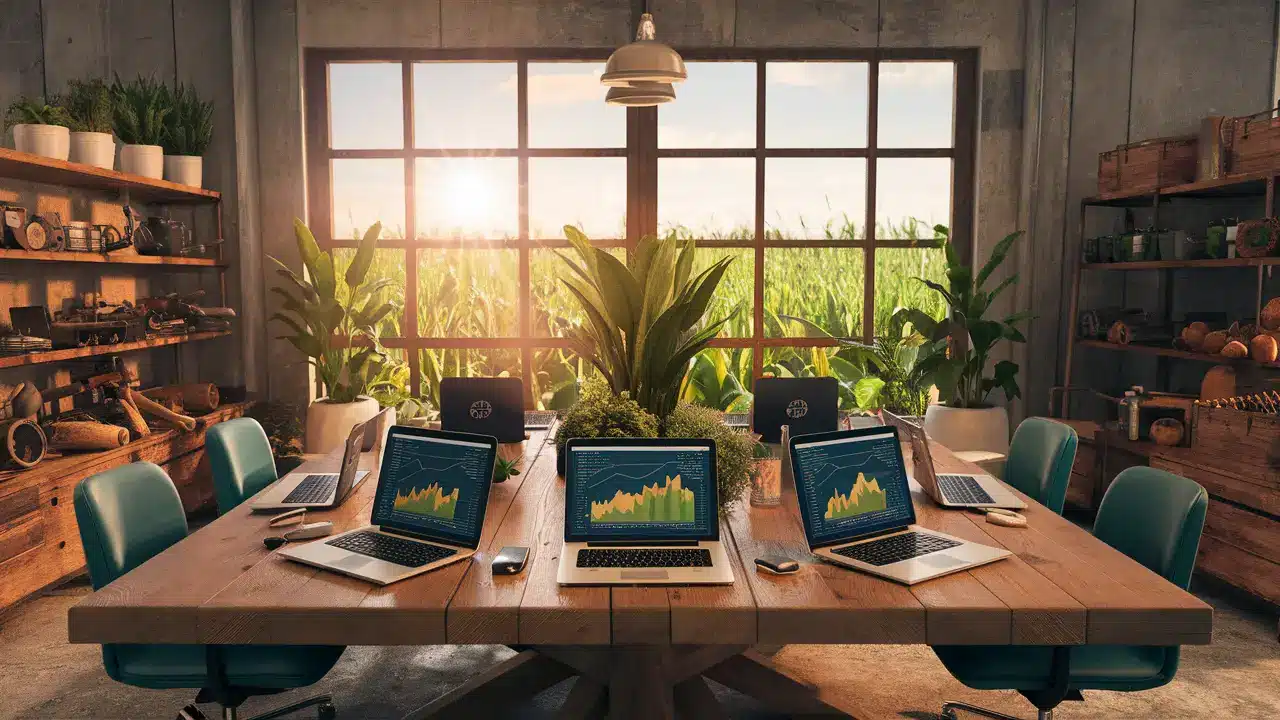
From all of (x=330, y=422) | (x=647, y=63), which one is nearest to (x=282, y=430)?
(x=330, y=422)

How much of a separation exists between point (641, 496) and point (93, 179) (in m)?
4.11

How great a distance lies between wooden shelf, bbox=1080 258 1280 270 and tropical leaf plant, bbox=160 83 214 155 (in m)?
5.39

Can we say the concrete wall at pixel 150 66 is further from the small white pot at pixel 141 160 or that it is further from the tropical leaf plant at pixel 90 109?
the tropical leaf plant at pixel 90 109

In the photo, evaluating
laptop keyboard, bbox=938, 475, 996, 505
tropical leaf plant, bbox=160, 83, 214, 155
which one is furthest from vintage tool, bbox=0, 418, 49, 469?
laptop keyboard, bbox=938, 475, 996, 505

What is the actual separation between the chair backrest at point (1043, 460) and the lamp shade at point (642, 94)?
200 cm

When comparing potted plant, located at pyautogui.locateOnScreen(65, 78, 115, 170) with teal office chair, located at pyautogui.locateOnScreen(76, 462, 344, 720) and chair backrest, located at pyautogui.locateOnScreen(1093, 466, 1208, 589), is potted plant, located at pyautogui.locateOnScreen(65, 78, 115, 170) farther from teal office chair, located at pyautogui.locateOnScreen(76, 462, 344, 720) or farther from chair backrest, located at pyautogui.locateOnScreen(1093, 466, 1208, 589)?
chair backrest, located at pyautogui.locateOnScreen(1093, 466, 1208, 589)

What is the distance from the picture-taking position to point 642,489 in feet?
8.27

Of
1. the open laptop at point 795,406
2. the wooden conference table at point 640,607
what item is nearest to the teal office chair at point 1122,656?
the wooden conference table at point 640,607

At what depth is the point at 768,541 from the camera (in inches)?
104

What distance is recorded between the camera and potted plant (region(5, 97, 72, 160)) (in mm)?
4566

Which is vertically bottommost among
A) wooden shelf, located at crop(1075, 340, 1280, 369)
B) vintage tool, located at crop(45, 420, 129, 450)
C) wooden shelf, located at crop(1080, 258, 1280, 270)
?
vintage tool, located at crop(45, 420, 129, 450)

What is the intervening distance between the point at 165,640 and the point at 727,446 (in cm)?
154

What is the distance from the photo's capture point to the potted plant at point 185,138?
5.79 m

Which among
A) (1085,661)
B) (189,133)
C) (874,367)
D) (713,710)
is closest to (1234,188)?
(874,367)
